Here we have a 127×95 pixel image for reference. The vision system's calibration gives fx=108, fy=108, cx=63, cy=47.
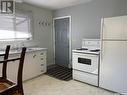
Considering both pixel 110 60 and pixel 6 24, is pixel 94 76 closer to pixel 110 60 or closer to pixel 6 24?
pixel 110 60

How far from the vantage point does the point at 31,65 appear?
10.5 ft

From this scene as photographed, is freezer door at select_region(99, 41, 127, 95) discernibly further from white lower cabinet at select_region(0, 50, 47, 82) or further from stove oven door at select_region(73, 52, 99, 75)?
white lower cabinet at select_region(0, 50, 47, 82)

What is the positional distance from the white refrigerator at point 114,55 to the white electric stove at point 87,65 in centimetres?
16

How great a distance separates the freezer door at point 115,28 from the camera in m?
2.25

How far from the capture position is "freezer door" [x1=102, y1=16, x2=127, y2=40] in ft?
7.37

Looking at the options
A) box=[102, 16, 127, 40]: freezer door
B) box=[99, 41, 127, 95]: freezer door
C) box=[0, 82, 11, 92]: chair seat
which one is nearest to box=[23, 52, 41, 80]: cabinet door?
box=[0, 82, 11, 92]: chair seat

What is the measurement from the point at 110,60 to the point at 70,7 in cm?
255

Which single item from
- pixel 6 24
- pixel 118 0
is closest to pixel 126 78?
pixel 118 0

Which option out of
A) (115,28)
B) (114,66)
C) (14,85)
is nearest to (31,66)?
(14,85)

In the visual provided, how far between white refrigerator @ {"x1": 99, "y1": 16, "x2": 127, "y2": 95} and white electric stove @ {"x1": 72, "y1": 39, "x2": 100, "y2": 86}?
0.16m

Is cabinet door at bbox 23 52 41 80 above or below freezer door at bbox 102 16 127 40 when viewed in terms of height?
below

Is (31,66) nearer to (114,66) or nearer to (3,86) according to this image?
(3,86)

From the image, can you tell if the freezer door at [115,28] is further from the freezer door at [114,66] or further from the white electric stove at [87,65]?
the white electric stove at [87,65]

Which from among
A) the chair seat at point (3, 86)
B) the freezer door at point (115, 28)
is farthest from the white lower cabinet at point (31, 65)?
the freezer door at point (115, 28)
